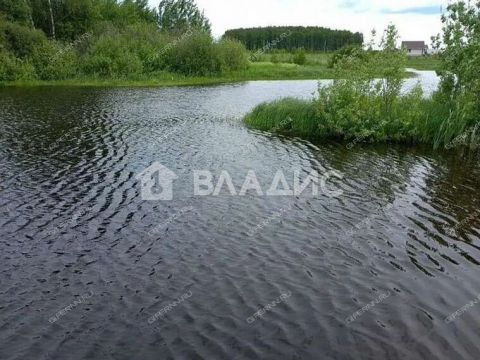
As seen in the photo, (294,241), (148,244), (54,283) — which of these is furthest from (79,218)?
(294,241)

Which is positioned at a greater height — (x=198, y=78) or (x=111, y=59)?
(x=111, y=59)

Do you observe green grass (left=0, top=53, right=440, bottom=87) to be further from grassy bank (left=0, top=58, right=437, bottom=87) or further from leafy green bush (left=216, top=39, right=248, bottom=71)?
leafy green bush (left=216, top=39, right=248, bottom=71)

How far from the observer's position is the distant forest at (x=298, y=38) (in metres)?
170

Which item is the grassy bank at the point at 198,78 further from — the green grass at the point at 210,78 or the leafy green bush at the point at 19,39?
the leafy green bush at the point at 19,39

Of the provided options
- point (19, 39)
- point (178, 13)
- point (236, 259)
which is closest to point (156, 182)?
point (236, 259)

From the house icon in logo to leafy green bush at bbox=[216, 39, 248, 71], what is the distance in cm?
5884

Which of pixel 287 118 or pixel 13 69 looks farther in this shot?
pixel 13 69

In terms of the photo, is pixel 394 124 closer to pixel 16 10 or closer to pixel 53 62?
pixel 53 62

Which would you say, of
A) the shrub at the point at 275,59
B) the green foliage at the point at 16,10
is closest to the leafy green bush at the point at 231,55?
the shrub at the point at 275,59

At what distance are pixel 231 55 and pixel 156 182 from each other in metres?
65.3

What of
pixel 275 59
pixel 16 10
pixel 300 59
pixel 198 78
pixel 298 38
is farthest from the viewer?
pixel 298 38

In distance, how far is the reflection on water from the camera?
11203 mm

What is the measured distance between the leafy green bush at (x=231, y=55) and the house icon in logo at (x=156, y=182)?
58.8 m

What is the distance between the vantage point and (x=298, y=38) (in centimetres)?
17338
